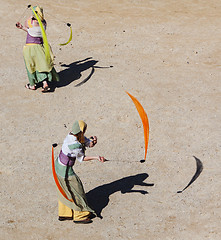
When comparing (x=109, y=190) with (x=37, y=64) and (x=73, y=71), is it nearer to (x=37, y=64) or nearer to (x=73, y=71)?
(x=37, y=64)

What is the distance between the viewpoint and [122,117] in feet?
37.6

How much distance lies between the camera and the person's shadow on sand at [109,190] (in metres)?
9.05

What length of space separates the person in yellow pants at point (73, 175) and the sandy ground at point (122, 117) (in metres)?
0.21

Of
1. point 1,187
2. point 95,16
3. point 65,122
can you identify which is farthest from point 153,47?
point 1,187

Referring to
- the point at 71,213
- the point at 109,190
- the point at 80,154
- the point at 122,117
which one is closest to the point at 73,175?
the point at 80,154

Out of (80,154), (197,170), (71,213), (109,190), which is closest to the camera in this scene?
(80,154)

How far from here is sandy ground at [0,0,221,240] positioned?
346 inches

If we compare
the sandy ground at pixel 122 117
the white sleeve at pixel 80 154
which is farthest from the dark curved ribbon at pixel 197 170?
the white sleeve at pixel 80 154

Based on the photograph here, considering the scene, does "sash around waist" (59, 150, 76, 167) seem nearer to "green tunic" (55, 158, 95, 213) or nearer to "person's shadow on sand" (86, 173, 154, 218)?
"green tunic" (55, 158, 95, 213)

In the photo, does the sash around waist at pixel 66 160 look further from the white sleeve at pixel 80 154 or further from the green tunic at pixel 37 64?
the green tunic at pixel 37 64

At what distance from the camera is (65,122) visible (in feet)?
36.9

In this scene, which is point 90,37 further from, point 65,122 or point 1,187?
point 1,187

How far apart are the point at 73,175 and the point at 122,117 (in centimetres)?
338

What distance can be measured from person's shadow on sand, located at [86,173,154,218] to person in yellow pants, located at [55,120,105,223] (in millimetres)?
283
